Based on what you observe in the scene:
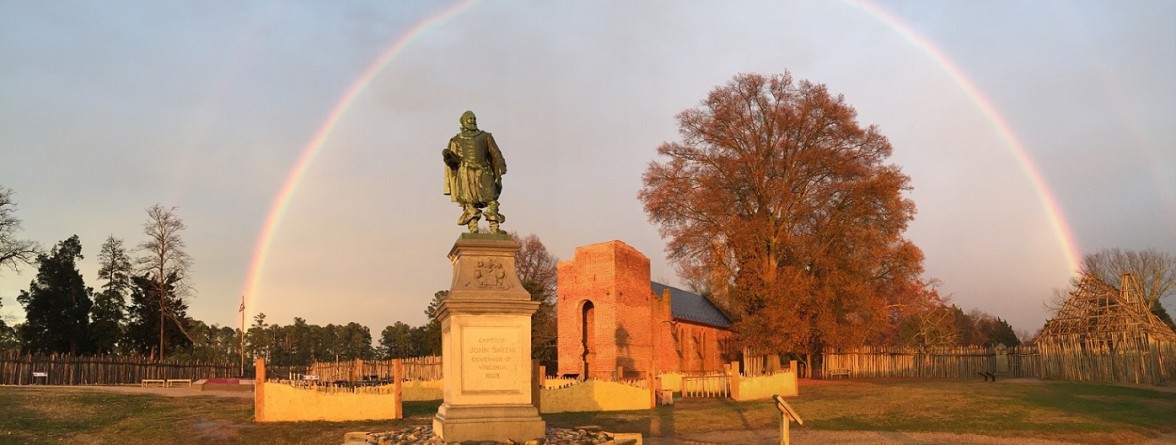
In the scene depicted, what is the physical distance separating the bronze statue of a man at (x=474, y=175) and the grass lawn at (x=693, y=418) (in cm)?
601

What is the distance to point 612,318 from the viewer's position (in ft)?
138

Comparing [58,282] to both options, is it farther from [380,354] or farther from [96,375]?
[380,354]

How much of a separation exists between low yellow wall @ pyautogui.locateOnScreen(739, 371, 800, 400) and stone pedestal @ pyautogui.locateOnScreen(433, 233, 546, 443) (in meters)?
17.5

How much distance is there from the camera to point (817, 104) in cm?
3712

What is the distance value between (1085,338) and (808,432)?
84.4 feet

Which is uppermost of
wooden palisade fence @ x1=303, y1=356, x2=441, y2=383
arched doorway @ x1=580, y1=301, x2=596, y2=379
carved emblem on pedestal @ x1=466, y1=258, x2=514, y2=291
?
carved emblem on pedestal @ x1=466, y1=258, x2=514, y2=291

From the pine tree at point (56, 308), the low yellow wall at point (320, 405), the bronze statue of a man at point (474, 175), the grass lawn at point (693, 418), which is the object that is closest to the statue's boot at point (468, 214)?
the bronze statue of a man at point (474, 175)

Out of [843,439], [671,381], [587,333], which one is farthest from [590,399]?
[587,333]

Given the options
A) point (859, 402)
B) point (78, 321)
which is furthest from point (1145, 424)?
point (78, 321)

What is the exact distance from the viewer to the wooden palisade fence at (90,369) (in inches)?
1319

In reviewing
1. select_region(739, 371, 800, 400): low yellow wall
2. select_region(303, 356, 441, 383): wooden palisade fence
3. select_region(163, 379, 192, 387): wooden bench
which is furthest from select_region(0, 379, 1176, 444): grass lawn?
select_region(163, 379, 192, 387): wooden bench

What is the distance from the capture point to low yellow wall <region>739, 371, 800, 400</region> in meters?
27.7

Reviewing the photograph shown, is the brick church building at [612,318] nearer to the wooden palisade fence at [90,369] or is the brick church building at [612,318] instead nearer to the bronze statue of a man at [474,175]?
the wooden palisade fence at [90,369]

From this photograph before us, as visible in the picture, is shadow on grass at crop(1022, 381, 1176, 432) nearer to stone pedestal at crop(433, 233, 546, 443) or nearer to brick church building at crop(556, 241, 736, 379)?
stone pedestal at crop(433, 233, 546, 443)
